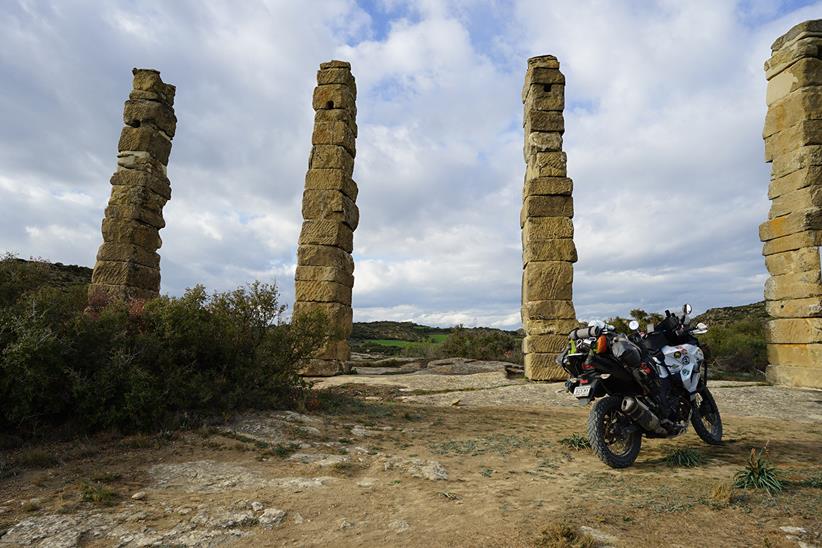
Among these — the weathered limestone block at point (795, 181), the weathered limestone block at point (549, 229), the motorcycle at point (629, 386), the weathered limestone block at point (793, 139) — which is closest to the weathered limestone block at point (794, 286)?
the weathered limestone block at point (795, 181)

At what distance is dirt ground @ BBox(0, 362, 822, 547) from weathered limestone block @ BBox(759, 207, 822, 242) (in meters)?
6.86

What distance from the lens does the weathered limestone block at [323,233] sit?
13.2 m

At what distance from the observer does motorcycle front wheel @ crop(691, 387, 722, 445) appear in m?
5.61

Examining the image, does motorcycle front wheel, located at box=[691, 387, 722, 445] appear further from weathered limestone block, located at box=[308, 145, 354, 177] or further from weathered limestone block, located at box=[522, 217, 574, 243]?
weathered limestone block, located at box=[308, 145, 354, 177]

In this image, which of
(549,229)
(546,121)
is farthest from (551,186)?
(546,121)

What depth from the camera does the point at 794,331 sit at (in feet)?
37.7

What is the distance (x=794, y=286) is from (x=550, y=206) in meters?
5.86

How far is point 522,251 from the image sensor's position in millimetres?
13242

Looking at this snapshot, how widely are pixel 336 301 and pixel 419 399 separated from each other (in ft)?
15.3

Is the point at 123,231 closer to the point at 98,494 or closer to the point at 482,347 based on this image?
the point at 98,494

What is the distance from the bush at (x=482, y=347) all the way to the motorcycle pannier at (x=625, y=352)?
14210mm

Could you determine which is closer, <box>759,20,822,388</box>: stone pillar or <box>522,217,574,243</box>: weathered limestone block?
<box>759,20,822,388</box>: stone pillar

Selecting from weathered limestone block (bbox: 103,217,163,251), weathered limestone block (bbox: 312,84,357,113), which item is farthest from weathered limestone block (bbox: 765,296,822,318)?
weathered limestone block (bbox: 103,217,163,251)

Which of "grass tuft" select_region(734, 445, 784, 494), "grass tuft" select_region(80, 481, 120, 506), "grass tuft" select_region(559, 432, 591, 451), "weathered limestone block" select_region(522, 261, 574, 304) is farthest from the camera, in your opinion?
"weathered limestone block" select_region(522, 261, 574, 304)
